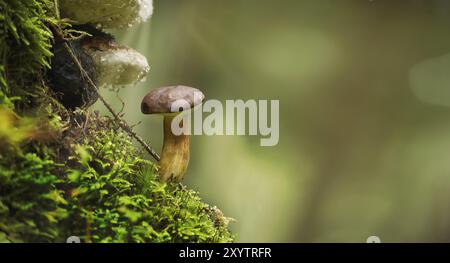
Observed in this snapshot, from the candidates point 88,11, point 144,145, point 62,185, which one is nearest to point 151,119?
point 144,145

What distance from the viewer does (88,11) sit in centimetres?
128

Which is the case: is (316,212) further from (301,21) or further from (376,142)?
(301,21)

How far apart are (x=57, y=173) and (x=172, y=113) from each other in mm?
380

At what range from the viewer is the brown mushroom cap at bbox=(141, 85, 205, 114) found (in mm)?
1157

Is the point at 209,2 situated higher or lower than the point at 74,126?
higher

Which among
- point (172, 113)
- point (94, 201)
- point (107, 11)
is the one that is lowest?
point (94, 201)

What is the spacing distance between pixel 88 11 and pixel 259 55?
1.20 m

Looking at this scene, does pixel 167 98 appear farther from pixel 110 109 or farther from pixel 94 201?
pixel 94 201

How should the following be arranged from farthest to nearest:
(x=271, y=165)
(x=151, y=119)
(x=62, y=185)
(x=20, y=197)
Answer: (x=271, y=165) → (x=151, y=119) → (x=62, y=185) → (x=20, y=197)

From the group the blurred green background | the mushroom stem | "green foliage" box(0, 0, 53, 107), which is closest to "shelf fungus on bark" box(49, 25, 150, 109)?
"green foliage" box(0, 0, 53, 107)

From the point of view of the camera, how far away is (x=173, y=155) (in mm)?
1301

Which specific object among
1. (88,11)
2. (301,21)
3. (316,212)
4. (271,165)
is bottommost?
(316,212)

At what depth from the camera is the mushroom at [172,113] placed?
1.16 meters

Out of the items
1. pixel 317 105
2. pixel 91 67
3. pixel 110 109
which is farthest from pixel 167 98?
pixel 317 105
